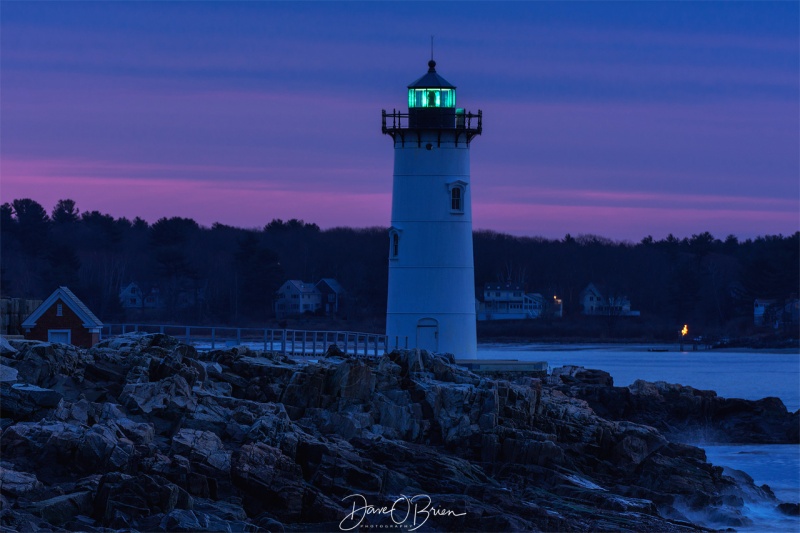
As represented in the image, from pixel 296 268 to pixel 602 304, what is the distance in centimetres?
2262

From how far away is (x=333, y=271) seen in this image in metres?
93.6

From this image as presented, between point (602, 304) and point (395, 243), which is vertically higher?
point (395, 243)

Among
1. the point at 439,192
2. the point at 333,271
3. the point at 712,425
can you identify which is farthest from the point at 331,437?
the point at 333,271

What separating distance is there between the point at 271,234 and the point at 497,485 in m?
81.4

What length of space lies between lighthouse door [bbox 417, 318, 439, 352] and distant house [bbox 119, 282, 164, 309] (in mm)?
55079

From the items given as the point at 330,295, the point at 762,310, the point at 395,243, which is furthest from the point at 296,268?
the point at 395,243

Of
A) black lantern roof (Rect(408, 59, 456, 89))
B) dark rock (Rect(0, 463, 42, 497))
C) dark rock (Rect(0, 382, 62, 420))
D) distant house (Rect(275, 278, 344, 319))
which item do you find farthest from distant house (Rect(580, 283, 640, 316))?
dark rock (Rect(0, 463, 42, 497))

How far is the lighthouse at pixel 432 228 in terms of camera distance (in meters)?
30.8

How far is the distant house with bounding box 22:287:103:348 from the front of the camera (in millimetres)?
26891

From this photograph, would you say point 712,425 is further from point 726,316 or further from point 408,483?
point 726,316

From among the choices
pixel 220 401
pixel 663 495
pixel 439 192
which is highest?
pixel 439 192

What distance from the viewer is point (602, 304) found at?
99.6 m

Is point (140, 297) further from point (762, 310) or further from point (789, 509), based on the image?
point (789, 509)

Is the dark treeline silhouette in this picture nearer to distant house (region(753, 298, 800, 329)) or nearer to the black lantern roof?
distant house (region(753, 298, 800, 329))
